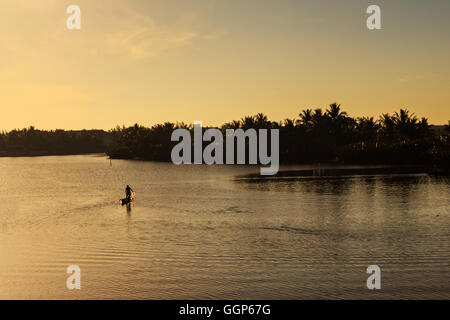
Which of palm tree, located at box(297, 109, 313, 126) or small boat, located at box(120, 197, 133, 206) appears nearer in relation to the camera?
small boat, located at box(120, 197, 133, 206)

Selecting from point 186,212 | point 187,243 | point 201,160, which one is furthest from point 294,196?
point 201,160

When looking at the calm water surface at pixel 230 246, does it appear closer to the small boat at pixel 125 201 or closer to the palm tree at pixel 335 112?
the small boat at pixel 125 201

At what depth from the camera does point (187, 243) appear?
27.0 m

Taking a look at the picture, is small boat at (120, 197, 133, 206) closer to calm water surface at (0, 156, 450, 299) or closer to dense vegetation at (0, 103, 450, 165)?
calm water surface at (0, 156, 450, 299)

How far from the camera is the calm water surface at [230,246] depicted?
712 inches

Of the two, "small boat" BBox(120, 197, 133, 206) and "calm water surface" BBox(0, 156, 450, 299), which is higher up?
"small boat" BBox(120, 197, 133, 206)

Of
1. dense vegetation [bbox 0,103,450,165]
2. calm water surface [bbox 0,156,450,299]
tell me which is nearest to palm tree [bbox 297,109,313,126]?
dense vegetation [bbox 0,103,450,165]

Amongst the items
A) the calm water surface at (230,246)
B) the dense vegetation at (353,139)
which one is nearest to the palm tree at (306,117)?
the dense vegetation at (353,139)

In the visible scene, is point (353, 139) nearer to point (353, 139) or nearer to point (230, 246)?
point (353, 139)

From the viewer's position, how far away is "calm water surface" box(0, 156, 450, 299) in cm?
1808

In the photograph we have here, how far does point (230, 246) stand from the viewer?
85.1ft

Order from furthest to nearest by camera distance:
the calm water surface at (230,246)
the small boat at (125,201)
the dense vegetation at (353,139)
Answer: the dense vegetation at (353,139), the small boat at (125,201), the calm water surface at (230,246)
